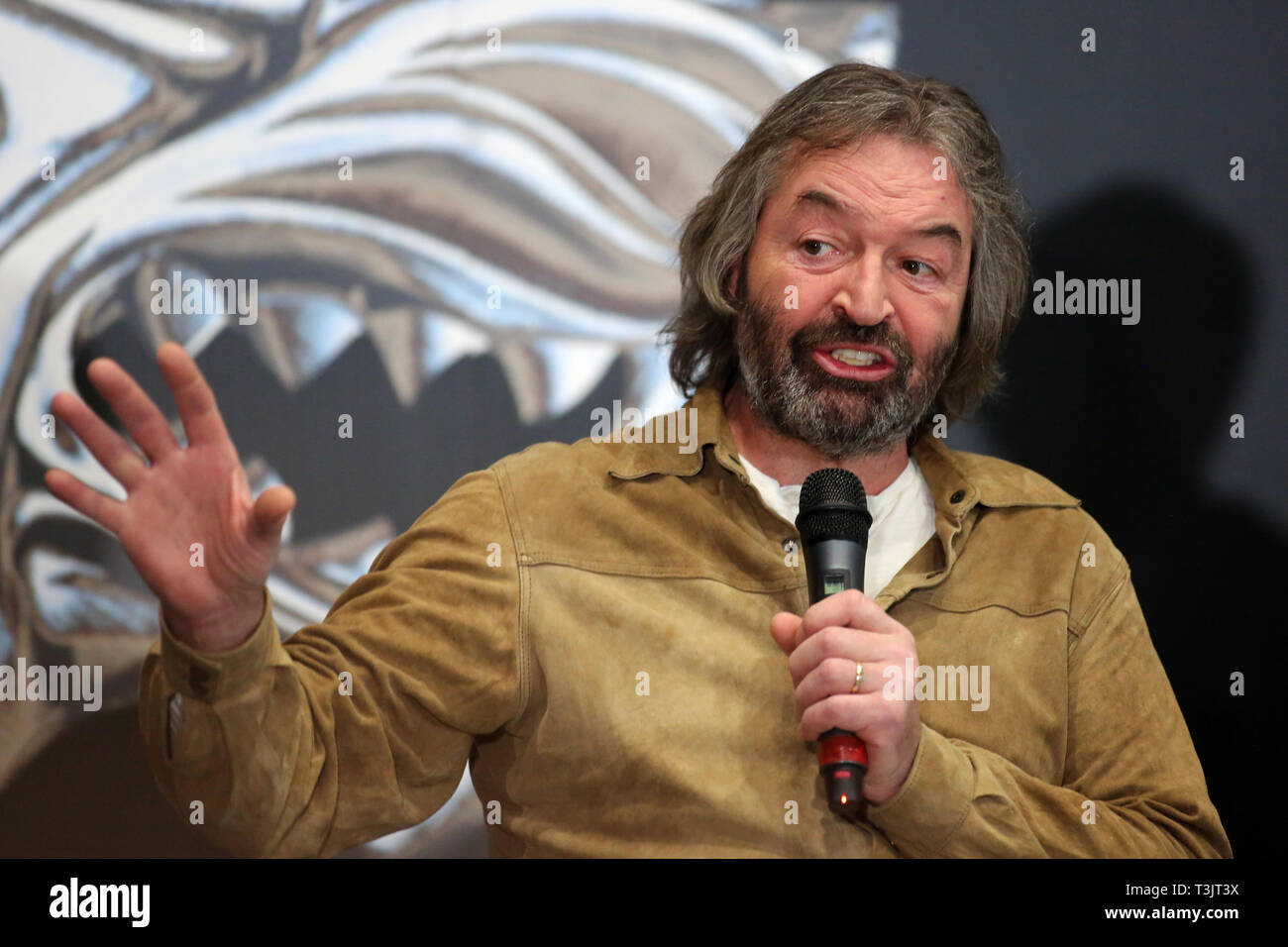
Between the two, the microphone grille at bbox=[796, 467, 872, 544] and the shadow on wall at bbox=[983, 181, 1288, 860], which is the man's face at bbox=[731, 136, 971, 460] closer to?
the microphone grille at bbox=[796, 467, 872, 544]

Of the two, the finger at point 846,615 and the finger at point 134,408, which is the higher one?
the finger at point 134,408

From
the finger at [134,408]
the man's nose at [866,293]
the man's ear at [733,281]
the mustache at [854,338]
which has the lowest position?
the finger at [134,408]

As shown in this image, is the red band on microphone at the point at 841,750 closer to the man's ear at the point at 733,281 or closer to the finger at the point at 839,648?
the finger at the point at 839,648

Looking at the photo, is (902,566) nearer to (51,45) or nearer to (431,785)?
(431,785)

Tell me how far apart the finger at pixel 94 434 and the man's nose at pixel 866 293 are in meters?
1.00

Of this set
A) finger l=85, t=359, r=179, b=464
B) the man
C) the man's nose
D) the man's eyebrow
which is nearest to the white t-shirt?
the man

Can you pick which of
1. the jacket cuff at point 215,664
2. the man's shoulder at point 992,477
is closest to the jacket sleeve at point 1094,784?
the man's shoulder at point 992,477

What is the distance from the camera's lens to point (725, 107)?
2404 millimetres

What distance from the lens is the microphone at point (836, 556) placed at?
4.59ft

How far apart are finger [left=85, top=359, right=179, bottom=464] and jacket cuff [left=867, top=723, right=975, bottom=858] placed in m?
0.89

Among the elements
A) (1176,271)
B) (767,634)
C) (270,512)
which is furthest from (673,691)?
(1176,271)

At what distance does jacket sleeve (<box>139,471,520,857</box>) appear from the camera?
59.5 inches
